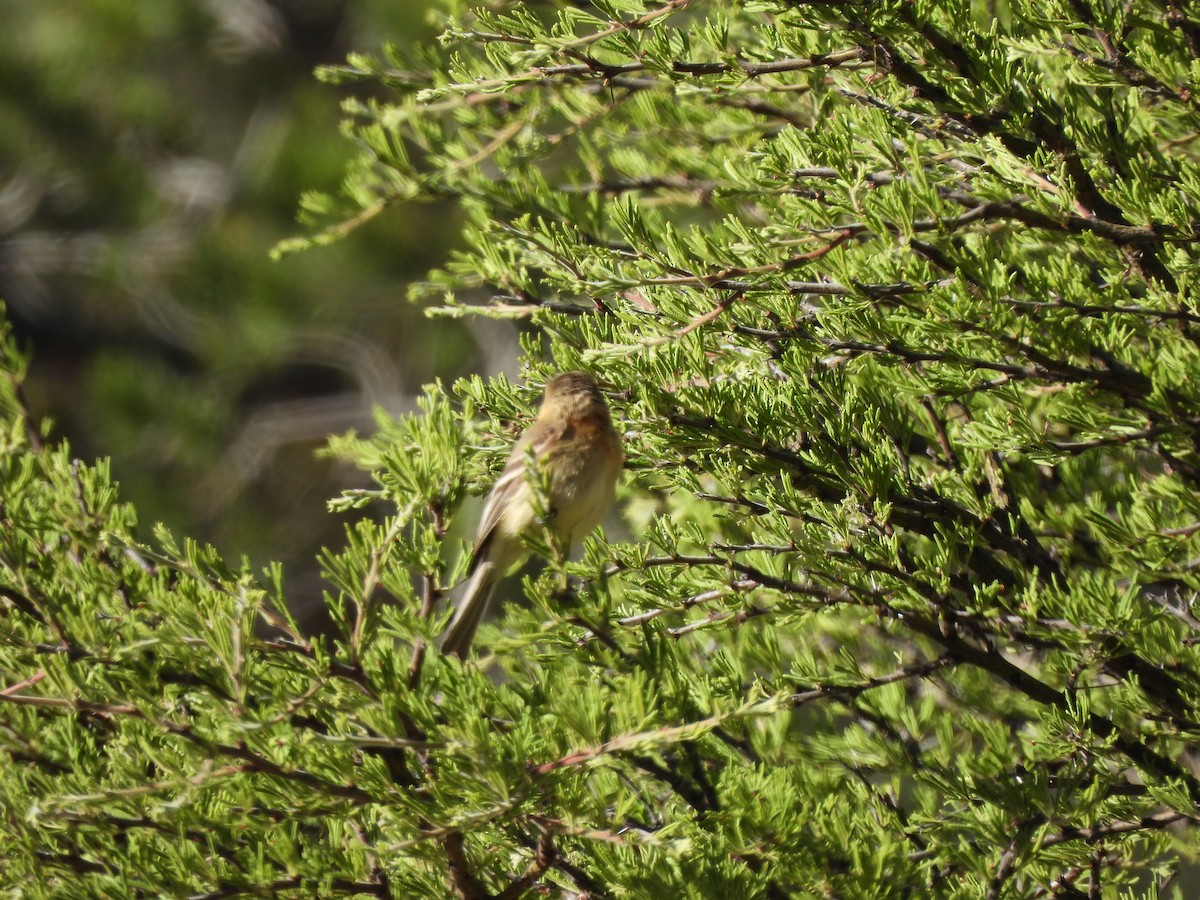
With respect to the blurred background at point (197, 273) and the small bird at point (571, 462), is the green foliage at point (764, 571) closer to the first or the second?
the small bird at point (571, 462)

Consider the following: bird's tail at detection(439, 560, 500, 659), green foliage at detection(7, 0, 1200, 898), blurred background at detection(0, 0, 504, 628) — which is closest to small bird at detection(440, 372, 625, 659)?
bird's tail at detection(439, 560, 500, 659)

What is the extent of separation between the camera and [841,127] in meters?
2.82

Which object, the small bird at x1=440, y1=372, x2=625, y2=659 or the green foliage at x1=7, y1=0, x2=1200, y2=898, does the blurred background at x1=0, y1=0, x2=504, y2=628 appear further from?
the green foliage at x1=7, y1=0, x2=1200, y2=898

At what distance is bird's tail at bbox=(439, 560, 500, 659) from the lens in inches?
155

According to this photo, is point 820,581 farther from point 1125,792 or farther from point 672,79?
point 672,79

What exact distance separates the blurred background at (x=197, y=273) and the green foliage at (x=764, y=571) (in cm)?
619

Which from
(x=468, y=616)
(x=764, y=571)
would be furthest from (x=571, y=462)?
(x=764, y=571)

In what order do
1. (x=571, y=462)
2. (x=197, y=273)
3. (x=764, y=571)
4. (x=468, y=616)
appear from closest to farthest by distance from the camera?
(x=764, y=571) → (x=571, y=462) → (x=468, y=616) → (x=197, y=273)

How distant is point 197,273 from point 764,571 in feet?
24.1

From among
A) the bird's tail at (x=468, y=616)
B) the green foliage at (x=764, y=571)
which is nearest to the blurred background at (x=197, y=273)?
the bird's tail at (x=468, y=616)

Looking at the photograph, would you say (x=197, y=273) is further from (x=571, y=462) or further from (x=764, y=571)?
(x=764, y=571)

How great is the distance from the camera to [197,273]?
9.71 m

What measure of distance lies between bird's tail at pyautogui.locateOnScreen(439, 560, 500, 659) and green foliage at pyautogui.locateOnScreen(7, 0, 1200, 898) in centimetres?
47

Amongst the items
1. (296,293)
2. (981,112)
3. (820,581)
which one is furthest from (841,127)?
(296,293)
